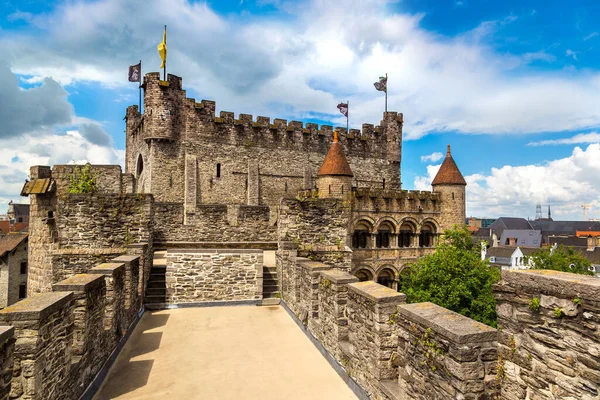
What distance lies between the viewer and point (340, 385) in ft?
18.5

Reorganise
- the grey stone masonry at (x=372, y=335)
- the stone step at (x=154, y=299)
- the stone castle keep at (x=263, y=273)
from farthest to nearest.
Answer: the stone step at (x=154, y=299), the grey stone masonry at (x=372, y=335), the stone castle keep at (x=263, y=273)

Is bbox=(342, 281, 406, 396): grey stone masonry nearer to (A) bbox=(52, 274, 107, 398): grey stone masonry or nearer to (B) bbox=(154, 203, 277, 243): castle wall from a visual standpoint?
(A) bbox=(52, 274, 107, 398): grey stone masonry

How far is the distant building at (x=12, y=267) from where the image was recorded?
3494cm

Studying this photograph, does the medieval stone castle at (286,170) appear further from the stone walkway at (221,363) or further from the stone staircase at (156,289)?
the stone walkway at (221,363)

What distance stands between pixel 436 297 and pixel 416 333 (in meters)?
18.8

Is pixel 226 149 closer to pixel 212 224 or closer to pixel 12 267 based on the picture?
pixel 212 224

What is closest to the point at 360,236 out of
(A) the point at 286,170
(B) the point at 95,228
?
(A) the point at 286,170

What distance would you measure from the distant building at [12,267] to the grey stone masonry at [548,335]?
41.4 metres

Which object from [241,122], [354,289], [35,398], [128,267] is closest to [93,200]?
[128,267]

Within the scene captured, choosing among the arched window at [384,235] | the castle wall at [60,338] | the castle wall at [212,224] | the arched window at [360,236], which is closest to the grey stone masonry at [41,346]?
the castle wall at [60,338]

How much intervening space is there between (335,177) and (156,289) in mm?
16557

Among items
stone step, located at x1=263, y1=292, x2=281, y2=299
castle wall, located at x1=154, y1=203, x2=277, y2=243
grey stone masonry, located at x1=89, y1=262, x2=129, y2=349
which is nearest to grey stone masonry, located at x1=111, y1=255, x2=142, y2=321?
grey stone masonry, located at x1=89, y1=262, x2=129, y2=349

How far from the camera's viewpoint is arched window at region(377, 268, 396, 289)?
94.9 ft

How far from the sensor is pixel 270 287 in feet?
36.4
